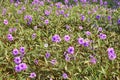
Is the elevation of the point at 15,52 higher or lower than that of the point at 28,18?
lower

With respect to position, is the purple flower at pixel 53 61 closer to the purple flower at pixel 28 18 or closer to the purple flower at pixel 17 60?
the purple flower at pixel 17 60

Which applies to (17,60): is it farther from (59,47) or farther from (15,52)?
(59,47)

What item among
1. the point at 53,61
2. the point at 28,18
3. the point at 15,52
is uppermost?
the point at 28,18

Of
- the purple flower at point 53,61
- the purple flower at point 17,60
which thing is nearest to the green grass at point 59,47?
the purple flower at point 53,61

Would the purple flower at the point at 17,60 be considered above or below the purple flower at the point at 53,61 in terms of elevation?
above

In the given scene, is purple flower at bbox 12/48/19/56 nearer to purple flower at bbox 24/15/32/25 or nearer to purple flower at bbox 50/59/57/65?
purple flower at bbox 50/59/57/65

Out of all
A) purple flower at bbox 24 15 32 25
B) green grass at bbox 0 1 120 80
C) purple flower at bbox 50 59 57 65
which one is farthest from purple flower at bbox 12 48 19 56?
purple flower at bbox 24 15 32 25

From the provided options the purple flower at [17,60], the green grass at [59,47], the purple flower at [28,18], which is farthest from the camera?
the purple flower at [28,18]

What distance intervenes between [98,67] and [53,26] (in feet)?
7.97

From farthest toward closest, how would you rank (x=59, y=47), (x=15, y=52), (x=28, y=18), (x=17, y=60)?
(x=28, y=18), (x=59, y=47), (x=15, y=52), (x=17, y=60)

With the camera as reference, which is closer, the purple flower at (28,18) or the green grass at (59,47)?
the green grass at (59,47)

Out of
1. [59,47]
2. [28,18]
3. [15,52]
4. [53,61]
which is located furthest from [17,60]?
[28,18]

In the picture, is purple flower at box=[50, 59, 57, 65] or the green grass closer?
the green grass

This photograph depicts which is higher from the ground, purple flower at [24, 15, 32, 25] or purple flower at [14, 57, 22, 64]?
purple flower at [24, 15, 32, 25]
